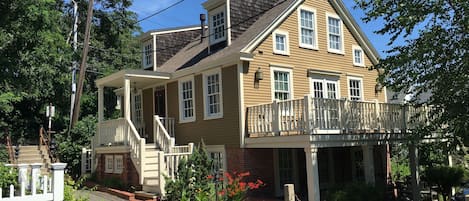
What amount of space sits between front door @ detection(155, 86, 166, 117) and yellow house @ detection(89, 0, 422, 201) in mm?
41

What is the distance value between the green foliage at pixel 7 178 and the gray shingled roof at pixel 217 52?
7795 millimetres

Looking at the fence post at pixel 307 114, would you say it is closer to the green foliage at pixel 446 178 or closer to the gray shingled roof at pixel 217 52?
the gray shingled roof at pixel 217 52

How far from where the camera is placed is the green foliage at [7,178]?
7.71 metres

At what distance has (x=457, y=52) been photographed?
1098cm

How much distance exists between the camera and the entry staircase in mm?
13531

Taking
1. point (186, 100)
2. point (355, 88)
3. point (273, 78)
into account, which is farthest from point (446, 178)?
point (186, 100)

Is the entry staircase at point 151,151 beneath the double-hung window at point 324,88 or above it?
beneath

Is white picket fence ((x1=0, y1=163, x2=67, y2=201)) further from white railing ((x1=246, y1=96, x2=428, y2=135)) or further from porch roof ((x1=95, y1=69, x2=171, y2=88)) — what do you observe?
porch roof ((x1=95, y1=69, x2=171, y2=88))

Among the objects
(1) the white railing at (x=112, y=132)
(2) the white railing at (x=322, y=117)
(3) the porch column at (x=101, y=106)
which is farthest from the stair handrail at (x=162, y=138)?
(3) the porch column at (x=101, y=106)

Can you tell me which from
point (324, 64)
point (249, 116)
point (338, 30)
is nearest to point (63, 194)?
point (249, 116)

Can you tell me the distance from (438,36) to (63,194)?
920 centimetres

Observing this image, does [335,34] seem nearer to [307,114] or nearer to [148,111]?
[307,114]

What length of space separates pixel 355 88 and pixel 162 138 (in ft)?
26.2

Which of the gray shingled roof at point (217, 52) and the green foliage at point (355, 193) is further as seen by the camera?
the gray shingled roof at point (217, 52)
